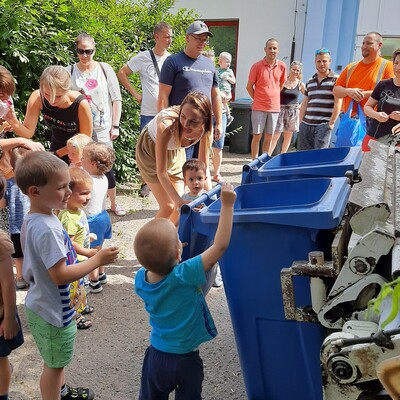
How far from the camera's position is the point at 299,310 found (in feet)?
6.60

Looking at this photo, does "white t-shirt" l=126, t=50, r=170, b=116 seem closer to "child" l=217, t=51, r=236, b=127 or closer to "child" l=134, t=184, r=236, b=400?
"child" l=217, t=51, r=236, b=127

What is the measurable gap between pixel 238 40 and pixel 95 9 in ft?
18.6

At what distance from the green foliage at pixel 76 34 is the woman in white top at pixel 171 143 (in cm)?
219

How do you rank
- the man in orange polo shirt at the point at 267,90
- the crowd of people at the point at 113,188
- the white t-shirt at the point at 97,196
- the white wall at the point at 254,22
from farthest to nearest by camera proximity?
1. the white wall at the point at 254,22
2. the man in orange polo shirt at the point at 267,90
3. the white t-shirt at the point at 97,196
4. the crowd of people at the point at 113,188

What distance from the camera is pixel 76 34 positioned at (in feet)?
19.5

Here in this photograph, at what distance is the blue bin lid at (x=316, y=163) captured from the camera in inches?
116

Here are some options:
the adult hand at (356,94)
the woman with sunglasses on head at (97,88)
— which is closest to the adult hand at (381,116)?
the adult hand at (356,94)

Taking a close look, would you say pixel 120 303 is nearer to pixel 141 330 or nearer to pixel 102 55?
pixel 141 330

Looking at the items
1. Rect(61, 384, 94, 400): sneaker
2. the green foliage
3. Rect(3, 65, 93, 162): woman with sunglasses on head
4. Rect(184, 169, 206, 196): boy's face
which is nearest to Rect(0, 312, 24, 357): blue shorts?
Rect(61, 384, 94, 400): sneaker

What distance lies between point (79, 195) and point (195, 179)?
3.36 ft

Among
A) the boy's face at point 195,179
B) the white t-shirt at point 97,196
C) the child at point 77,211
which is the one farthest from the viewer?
the boy's face at point 195,179

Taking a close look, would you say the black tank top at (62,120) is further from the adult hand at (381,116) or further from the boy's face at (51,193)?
the adult hand at (381,116)

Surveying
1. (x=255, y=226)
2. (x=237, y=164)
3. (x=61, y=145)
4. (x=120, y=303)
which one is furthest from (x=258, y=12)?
(x=255, y=226)

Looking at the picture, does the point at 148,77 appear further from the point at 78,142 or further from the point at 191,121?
the point at 191,121
